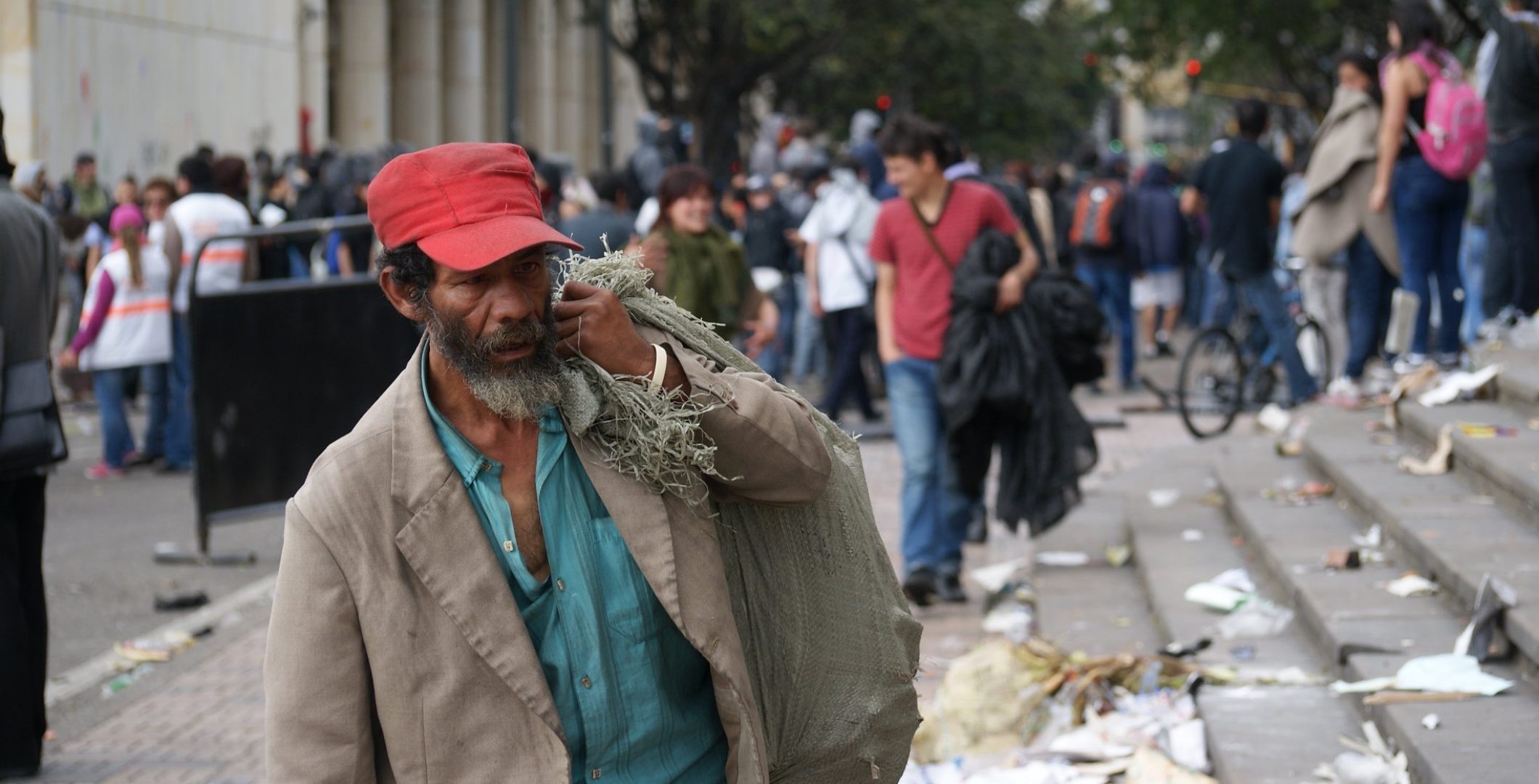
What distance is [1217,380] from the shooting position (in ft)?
41.8

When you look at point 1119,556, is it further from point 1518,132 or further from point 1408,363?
point 1518,132

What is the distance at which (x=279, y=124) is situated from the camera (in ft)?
89.8

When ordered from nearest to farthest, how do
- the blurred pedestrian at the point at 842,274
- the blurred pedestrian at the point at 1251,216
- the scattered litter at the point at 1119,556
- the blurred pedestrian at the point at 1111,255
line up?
the scattered litter at the point at 1119,556, the blurred pedestrian at the point at 1251,216, the blurred pedestrian at the point at 842,274, the blurred pedestrian at the point at 1111,255

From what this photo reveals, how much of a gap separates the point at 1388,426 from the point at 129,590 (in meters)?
6.01

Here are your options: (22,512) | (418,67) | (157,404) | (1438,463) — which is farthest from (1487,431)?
(418,67)

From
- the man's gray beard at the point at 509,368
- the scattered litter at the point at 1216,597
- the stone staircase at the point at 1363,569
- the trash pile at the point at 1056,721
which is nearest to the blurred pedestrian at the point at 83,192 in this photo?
the stone staircase at the point at 1363,569

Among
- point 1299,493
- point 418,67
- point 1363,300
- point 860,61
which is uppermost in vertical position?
point 860,61

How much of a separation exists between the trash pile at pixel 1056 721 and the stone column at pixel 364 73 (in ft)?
93.0

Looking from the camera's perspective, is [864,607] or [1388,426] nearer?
[864,607]

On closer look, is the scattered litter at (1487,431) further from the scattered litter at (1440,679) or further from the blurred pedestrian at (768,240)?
the blurred pedestrian at (768,240)

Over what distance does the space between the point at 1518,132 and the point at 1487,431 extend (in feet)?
6.90

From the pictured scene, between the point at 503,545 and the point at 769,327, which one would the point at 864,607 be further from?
the point at 769,327

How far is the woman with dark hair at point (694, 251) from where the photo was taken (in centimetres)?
905

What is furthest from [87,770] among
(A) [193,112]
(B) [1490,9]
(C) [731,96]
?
(C) [731,96]
